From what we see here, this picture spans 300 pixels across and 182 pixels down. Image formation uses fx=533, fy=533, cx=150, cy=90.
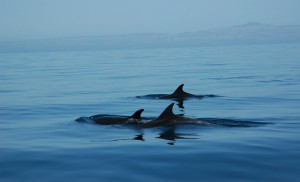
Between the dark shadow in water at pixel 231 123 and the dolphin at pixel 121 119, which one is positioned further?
the dolphin at pixel 121 119

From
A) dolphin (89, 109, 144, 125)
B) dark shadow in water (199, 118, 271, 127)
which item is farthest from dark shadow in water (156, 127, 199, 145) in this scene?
dark shadow in water (199, 118, 271, 127)

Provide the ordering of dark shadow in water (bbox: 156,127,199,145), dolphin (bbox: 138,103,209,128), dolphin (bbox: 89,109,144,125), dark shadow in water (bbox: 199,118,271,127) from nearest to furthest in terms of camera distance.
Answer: dark shadow in water (bbox: 156,127,199,145) < dolphin (bbox: 138,103,209,128) < dark shadow in water (bbox: 199,118,271,127) < dolphin (bbox: 89,109,144,125)

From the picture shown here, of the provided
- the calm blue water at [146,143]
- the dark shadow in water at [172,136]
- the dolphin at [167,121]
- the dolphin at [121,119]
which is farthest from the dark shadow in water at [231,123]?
the dolphin at [121,119]

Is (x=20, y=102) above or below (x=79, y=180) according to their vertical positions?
above

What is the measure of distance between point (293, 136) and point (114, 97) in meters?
13.0

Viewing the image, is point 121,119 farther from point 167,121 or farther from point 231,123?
point 231,123

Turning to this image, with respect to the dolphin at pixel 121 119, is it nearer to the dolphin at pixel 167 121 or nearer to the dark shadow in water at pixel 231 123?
the dolphin at pixel 167 121

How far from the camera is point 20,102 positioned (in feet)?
75.3

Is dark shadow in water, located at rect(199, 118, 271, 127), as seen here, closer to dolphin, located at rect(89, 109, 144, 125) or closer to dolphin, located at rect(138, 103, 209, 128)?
dolphin, located at rect(138, 103, 209, 128)

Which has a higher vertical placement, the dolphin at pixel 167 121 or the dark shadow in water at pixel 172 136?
the dolphin at pixel 167 121

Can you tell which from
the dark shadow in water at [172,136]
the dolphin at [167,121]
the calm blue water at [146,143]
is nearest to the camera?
the calm blue water at [146,143]

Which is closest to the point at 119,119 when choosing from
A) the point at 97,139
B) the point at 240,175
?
the point at 97,139

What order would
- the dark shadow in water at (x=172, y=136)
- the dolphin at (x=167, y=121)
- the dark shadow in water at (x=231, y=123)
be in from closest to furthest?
the dark shadow in water at (x=172, y=136)
the dolphin at (x=167, y=121)
the dark shadow in water at (x=231, y=123)

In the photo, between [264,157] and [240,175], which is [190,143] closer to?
[264,157]
